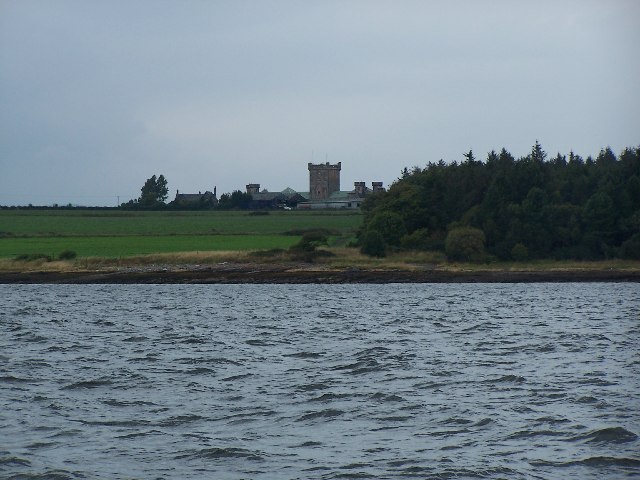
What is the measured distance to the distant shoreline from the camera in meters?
82.1

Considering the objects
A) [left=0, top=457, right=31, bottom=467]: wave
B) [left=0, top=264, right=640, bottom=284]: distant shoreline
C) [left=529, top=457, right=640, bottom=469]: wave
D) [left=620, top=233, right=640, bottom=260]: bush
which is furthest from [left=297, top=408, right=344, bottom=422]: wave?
[left=620, top=233, right=640, bottom=260]: bush

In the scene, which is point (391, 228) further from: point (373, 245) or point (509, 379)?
point (509, 379)

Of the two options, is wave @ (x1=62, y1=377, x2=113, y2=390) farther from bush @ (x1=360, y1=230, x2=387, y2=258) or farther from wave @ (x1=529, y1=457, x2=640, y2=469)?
bush @ (x1=360, y1=230, x2=387, y2=258)

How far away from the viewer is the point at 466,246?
90812 millimetres

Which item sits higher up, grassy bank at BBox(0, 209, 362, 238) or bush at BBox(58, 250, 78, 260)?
grassy bank at BBox(0, 209, 362, 238)

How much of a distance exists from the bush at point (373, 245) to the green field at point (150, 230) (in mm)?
9823

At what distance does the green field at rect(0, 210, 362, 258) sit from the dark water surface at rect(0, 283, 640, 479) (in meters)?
53.5

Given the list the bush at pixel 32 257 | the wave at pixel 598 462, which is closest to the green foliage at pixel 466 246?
the bush at pixel 32 257

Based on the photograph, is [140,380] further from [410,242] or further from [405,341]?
[410,242]

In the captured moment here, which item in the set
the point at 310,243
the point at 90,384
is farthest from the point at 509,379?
the point at 310,243

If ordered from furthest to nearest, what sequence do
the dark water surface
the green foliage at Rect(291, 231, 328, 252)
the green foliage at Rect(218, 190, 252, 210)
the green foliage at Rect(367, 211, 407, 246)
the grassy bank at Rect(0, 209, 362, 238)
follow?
the green foliage at Rect(218, 190, 252, 210), the grassy bank at Rect(0, 209, 362, 238), the green foliage at Rect(367, 211, 407, 246), the green foliage at Rect(291, 231, 328, 252), the dark water surface

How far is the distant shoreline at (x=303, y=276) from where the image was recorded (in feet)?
269

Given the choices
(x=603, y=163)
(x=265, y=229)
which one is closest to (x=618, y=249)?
(x=603, y=163)

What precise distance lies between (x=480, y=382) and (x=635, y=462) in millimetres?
8655
